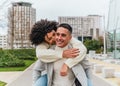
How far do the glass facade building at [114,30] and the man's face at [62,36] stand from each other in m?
29.4

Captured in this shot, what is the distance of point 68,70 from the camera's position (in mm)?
3541

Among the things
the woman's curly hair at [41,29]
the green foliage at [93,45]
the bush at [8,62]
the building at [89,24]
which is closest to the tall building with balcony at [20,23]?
the green foliage at [93,45]

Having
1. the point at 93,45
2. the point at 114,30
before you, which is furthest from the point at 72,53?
the point at 93,45

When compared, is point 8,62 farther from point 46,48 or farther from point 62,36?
point 62,36

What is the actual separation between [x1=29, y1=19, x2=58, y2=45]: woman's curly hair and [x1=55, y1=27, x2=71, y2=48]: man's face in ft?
0.37

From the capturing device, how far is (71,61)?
348cm

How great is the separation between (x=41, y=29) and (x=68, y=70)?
1.45ft

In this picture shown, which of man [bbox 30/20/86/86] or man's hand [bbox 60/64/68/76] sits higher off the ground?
man [bbox 30/20/86/86]

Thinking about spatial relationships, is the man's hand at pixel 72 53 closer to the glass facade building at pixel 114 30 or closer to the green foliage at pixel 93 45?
the glass facade building at pixel 114 30

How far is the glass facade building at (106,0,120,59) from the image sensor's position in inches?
1331

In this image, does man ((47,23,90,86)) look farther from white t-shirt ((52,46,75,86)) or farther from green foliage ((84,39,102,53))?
green foliage ((84,39,102,53))

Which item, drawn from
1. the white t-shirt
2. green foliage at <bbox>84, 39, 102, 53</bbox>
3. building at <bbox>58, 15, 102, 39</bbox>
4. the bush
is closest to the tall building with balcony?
green foliage at <bbox>84, 39, 102, 53</bbox>

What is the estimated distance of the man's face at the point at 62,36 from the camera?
348cm

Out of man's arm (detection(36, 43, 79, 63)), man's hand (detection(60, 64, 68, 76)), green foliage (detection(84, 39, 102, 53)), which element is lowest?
green foliage (detection(84, 39, 102, 53))
